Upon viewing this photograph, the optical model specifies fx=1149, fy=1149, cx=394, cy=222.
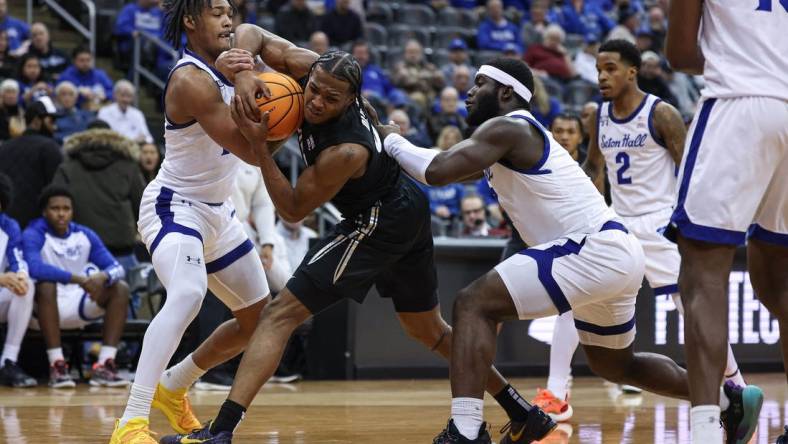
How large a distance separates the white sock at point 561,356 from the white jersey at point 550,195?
1975 mm

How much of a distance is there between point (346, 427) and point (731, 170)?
303cm

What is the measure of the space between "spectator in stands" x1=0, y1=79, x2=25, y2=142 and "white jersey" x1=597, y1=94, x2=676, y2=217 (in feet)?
20.1

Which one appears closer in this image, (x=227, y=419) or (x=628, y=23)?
(x=227, y=419)

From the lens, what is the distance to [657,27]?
18.7 meters

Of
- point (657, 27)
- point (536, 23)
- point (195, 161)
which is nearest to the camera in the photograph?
point (195, 161)

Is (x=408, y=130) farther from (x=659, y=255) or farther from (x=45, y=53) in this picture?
(x=659, y=255)

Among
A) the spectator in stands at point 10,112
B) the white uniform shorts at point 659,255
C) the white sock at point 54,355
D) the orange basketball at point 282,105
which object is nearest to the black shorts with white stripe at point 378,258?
the orange basketball at point 282,105

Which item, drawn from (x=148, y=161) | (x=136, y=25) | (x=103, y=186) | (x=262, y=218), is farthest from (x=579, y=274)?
(x=136, y=25)

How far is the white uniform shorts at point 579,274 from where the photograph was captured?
4.90 m

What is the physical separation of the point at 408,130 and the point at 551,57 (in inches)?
188

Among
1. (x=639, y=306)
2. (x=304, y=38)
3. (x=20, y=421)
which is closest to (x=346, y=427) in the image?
(x=20, y=421)

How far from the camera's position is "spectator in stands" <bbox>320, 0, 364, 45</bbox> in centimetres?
1570

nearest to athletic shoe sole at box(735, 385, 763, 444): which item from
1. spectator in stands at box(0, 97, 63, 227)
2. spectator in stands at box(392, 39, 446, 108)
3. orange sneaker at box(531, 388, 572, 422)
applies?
orange sneaker at box(531, 388, 572, 422)

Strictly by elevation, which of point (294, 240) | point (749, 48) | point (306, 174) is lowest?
point (294, 240)
